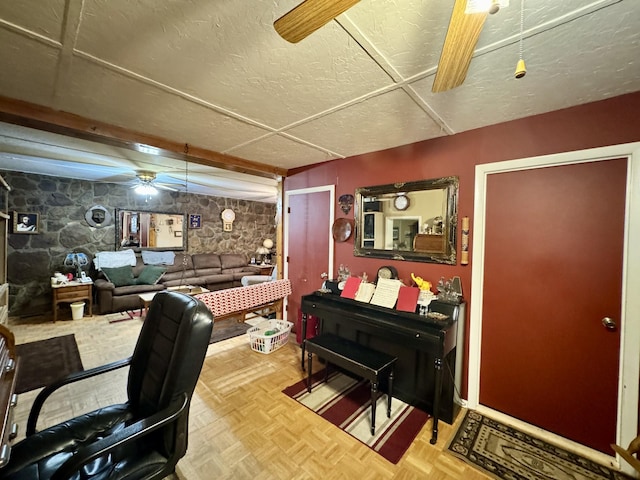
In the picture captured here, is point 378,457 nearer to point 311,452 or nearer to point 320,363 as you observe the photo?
point 311,452

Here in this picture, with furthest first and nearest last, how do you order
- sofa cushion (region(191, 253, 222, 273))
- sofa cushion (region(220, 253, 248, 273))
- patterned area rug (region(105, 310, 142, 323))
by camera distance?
sofa cushion (region(220, 253, 248, 273)), sofa cushion (region(191, 253, 222, 273)), patterned area rug (region(105, 310, 142, 323))

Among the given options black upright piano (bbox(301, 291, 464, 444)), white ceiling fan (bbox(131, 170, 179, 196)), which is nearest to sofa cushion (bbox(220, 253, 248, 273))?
white ceiling fan (bbox(131, 170, 179, 196))

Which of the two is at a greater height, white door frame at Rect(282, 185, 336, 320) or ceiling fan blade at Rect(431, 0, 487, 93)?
ceiling fan blade at Rect(431, 0, 487, 93)

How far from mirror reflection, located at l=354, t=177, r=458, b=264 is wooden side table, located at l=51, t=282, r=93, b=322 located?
437cm

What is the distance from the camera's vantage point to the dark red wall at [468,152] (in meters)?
1.58

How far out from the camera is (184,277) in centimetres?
554

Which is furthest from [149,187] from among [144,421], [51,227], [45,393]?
[144,421]

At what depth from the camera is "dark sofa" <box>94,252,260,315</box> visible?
4312 millimetres

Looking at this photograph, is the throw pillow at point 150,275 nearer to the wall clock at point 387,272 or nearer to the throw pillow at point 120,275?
the throw pillow at point 120,275

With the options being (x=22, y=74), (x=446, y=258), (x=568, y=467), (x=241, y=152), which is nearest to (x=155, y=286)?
(x=241, y=152)

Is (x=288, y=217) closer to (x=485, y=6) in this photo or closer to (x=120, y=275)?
(x=485, y=6)

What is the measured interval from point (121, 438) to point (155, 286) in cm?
464

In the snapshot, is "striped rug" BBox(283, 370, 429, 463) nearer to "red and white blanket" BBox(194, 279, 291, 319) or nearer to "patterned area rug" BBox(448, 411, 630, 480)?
"patterned area rug" BBox(448, 411, 630, 480)

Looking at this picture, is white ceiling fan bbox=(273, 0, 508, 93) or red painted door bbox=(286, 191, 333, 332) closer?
white ceiling fan bbox=(273, 0, 508, 93)
